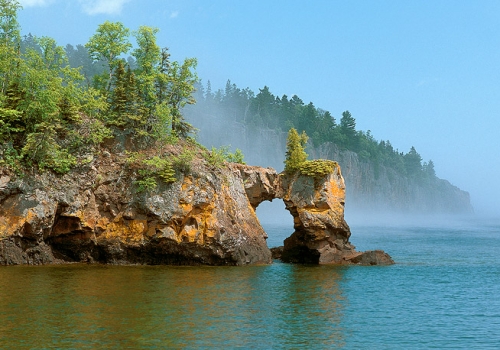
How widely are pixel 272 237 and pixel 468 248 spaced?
96.1 feet

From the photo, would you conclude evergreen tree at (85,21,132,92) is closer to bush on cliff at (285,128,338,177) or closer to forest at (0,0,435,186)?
forest at (0,0,435,186)

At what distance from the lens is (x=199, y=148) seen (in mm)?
52531

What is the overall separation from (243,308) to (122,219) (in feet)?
60.9

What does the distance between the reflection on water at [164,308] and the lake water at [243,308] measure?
2.2 inches

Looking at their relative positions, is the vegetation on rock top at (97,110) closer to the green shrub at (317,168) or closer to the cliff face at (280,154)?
the green shrub at (317,168)

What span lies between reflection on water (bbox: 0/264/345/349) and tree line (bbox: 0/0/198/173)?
1048 cm

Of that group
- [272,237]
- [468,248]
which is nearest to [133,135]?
[272,237]

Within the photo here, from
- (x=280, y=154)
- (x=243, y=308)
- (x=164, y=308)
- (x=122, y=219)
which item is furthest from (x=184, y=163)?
(x=280, y=154)

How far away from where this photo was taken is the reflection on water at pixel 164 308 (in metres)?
24.4

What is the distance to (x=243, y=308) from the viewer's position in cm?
3122

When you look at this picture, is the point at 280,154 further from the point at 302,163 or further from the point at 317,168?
the point at 317,168

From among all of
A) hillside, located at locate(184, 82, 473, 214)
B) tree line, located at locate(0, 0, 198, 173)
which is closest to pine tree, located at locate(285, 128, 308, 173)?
tree line, located at locate(0, 0, 198, 173)

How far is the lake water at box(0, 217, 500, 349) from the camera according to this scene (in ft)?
81.4

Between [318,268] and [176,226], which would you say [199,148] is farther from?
[318,268]
